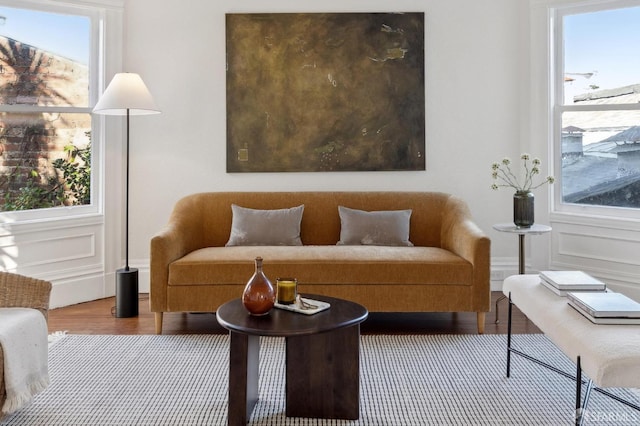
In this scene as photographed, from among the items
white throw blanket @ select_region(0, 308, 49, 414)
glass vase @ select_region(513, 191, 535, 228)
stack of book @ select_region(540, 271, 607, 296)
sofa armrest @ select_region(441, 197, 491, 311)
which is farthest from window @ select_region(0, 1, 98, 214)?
stack of book @ select_region(540, 271, 607, 296)

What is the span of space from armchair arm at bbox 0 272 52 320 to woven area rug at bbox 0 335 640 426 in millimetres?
443

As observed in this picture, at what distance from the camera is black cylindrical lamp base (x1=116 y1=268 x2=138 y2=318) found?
3807 millimetres

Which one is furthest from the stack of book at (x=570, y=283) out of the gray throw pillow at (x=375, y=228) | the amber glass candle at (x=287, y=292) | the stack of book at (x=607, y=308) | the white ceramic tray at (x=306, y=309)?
the gray throw pillow at (x=375, y=228)

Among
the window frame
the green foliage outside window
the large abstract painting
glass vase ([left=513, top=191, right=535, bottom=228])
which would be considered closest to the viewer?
glass vase ([left=513, top=191, right=535, bottom=228])

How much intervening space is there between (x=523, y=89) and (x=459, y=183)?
92 centimetres

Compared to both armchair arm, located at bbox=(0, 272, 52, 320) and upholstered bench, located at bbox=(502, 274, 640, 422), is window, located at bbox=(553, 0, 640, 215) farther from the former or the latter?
armchair arm, located at bbox=(0, 272, 52, 320)

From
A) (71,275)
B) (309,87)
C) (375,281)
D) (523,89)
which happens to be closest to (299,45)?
(309,87)

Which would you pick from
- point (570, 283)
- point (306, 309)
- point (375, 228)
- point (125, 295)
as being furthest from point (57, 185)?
point (570, 283)

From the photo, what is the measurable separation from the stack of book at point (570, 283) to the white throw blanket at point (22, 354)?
87.3 inches

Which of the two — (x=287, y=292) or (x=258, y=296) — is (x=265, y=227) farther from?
(x=258, y=296)

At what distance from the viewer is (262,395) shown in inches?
97.3

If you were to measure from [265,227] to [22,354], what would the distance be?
6.55ft

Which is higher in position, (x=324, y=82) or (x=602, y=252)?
(x=324, y=82)

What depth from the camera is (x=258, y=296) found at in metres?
2.22
